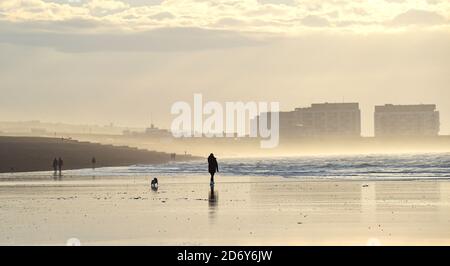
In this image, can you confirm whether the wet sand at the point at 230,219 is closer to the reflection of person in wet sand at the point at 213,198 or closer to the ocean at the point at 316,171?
the reflection of person in wet sand at the point at 213,198

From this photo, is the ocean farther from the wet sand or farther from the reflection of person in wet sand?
the wet sand

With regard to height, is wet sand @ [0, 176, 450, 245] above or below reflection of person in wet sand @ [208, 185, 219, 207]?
below

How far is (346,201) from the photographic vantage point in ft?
114

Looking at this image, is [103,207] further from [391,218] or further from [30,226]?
[391,218]

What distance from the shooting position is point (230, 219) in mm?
26656

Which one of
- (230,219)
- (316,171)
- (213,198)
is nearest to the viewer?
(230,219)

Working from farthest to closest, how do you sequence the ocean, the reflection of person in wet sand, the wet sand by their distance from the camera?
1. the ocean
2. the reflection of person in wet sand
3. the wet sand

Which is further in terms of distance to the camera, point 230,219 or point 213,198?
point 213,198

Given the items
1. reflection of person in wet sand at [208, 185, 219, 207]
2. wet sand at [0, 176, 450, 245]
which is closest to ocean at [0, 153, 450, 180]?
reflection of person in wet sand at [208, 185, 219, 207]

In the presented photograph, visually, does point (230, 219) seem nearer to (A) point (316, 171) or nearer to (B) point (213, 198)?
(B) point (213, 198)

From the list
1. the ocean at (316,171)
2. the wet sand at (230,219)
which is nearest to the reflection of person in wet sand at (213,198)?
the wet sand at (230,219)

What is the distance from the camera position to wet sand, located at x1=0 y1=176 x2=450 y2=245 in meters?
21.3

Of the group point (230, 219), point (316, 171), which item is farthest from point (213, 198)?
point (316, 171)
